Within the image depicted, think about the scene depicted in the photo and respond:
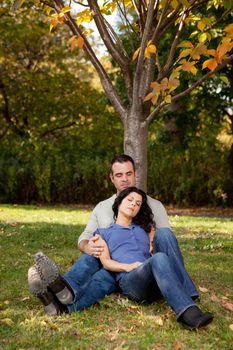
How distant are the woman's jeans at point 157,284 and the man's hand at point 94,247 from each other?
0.99ft

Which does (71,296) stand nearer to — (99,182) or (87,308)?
(87,308)

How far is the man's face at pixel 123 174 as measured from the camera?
16.3ft

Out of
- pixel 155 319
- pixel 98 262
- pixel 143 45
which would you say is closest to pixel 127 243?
pixel 98 262

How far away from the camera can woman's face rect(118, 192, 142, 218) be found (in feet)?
15.6

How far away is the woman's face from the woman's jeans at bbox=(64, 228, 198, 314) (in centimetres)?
30

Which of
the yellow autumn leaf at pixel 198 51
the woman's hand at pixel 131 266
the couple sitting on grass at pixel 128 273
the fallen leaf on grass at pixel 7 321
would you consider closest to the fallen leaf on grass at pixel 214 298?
the couple sitting on grass at pixel 128 273

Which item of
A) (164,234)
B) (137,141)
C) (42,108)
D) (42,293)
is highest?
(42,108)

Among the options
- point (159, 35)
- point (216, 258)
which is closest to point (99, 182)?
point (216, 258)

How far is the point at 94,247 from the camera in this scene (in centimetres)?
472

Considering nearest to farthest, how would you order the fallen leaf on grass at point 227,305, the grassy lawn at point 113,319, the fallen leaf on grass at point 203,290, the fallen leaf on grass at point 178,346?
the fallen leaf on grass at point 178,346
the grassy lawn at point 113,319
the fallen leaf on grass at point 227,305
the fallen leaf on grass at point 203,290

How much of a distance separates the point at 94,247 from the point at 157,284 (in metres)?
0.68

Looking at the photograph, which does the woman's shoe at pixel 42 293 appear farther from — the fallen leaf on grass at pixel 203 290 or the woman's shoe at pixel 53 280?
the fallen leaf on grass at pixel 203 290

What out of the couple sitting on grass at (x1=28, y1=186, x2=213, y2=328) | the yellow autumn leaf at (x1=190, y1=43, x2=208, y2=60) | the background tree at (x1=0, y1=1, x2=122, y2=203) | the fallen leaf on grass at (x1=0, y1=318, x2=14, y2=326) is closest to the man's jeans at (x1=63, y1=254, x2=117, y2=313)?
the couple sitting on grass at (x1=28, y1=186, x2=213, y2=328)

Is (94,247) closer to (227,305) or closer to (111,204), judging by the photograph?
(111,204)
